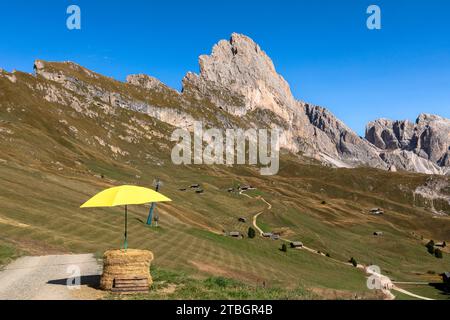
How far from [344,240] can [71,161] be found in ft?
335

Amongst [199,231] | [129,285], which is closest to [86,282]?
[129,285]

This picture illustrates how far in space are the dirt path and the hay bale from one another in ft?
3.00

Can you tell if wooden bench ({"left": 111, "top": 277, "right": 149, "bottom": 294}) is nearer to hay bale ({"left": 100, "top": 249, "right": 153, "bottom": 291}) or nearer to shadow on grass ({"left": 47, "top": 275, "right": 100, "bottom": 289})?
hay bale ({"left": 100, "top": 249, "right": 153, "bottom": 291})

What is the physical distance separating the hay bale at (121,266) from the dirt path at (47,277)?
3.00 ft

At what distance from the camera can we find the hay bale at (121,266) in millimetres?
22922

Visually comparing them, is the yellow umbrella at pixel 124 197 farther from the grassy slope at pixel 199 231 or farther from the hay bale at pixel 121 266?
the grassy slope at pixel 199 231

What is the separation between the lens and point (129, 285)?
74.7 feet

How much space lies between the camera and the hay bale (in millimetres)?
22922

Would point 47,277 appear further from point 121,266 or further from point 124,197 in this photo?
point 124,197

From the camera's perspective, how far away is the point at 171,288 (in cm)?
2456

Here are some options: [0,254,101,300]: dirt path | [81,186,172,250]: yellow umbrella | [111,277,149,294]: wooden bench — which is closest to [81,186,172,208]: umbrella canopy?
[81,186,172,250]: yellow umbrella

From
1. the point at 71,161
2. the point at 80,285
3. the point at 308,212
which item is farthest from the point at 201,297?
the point at 308,212

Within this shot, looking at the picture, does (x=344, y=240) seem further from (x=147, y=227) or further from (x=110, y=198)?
(x=110, y=198)
